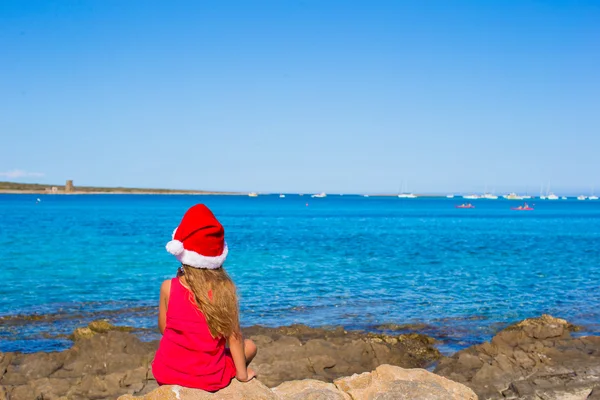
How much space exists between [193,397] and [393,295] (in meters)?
15.6

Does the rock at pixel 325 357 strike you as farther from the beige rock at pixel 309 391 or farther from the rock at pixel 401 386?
the beige rock at pixel 309 391

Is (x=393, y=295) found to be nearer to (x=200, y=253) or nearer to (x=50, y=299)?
(x=50, y=299)

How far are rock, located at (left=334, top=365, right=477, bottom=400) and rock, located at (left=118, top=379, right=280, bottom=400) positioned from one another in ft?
5.06

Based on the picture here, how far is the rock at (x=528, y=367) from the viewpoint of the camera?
8570 millimetres

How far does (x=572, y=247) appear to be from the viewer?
1608 inches

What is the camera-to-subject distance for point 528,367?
31.8 feet

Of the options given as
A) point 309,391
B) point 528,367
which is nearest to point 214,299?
point 309,391

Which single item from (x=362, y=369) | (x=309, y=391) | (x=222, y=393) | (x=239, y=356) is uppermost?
(x=239, y=356)

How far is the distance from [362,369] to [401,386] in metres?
3.59

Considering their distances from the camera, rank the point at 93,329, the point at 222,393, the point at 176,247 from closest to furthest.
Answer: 1. the point at 176,247
2. the point at 222,393
3. the point at 93,329

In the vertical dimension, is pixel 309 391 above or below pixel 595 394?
above

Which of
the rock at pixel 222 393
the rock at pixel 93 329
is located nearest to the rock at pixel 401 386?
the rock at pixel 222 393

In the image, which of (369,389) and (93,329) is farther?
(93,329)

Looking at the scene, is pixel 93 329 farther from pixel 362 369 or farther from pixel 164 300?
pixel 164 300
